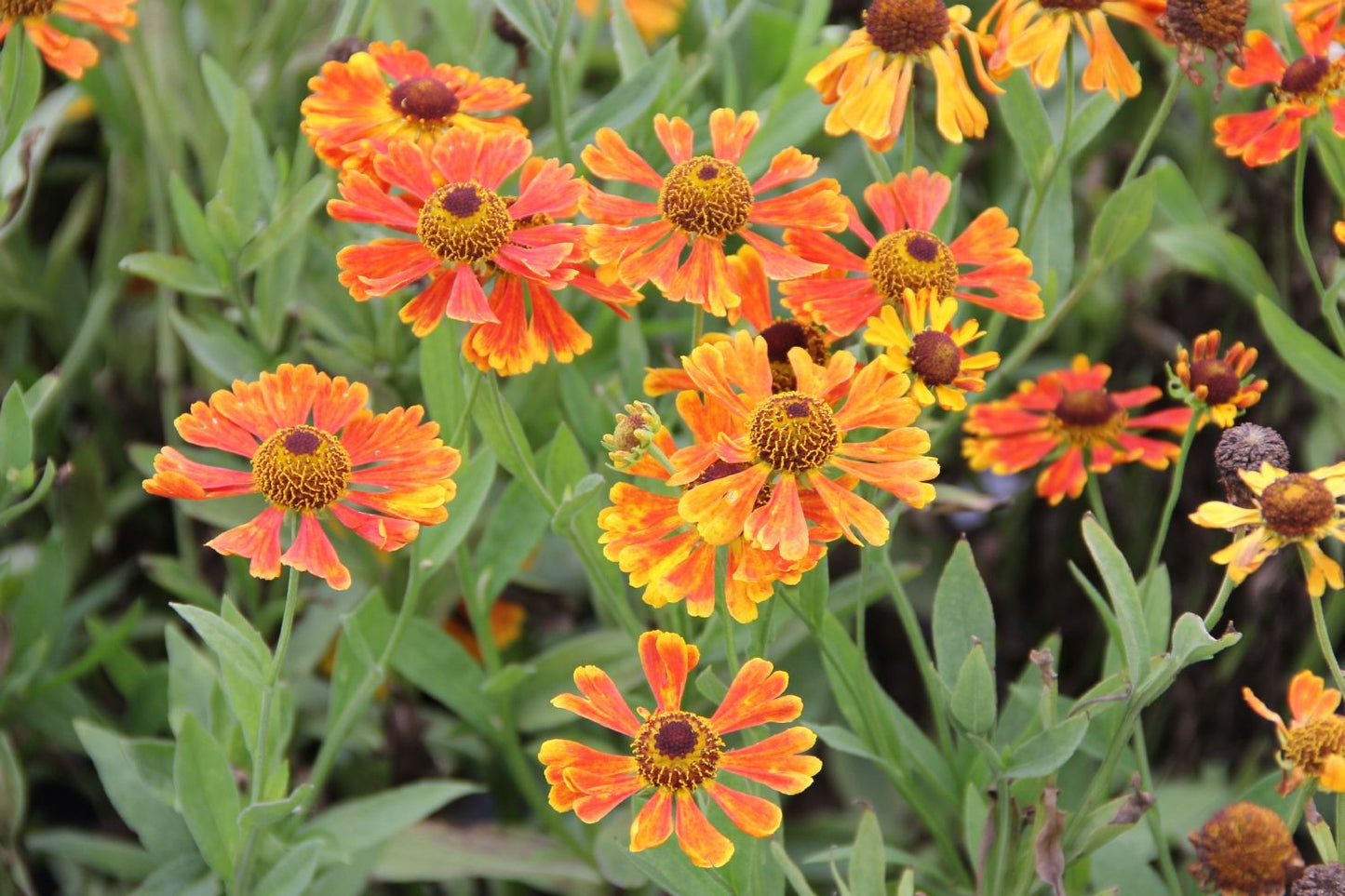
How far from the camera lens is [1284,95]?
1.00 meters

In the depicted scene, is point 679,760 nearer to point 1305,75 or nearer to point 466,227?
point 466,227

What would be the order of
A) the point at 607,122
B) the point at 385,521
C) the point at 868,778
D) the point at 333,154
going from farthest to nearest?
the point at 868,778 → the point at 607,122 → the point at 333,154 → the point at 385,521

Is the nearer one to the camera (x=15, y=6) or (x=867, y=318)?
(x=867, y=318)

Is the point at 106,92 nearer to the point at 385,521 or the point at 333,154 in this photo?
the point at 333,154

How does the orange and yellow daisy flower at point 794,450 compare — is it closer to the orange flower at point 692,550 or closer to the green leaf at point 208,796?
the orange flower at point 692,550

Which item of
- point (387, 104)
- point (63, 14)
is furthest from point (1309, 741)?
point (63, 14)

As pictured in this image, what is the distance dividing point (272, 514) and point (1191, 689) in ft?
3.07

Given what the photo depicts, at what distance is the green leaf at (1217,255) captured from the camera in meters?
1.25

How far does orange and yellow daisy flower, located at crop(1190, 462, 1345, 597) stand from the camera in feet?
2.58

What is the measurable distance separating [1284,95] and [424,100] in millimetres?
599

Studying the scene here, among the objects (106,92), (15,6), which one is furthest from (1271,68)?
(106,92)

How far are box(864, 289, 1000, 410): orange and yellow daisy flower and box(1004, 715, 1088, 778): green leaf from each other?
0.65 feet

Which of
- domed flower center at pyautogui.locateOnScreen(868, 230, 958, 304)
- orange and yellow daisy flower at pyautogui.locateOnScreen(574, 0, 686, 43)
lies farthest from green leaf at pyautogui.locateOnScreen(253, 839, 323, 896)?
orange and yellow daisy flower at pyautogui.locateOnScreen(574, 0, 686, 43)

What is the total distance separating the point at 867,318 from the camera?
88cm
